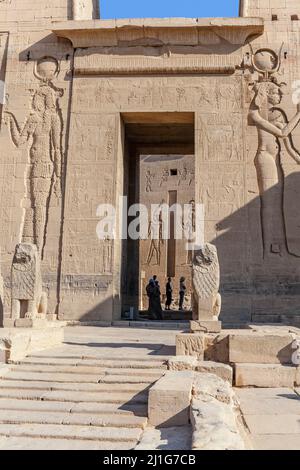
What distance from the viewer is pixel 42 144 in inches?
492

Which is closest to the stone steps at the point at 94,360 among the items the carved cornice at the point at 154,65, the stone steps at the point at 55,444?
the stone steps at the point at 55,444

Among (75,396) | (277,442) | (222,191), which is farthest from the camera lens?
(222,191)

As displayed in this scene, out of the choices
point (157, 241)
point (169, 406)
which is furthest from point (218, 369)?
point (157, 241)

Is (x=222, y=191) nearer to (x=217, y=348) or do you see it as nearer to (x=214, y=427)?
(x=217, y=348)

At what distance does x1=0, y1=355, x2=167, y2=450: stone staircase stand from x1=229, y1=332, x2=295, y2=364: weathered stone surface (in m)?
0.91

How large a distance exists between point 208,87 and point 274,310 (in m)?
5.49

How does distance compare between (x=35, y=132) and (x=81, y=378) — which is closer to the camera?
(x=81, y=378)

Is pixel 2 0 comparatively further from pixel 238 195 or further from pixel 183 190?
pixel 183 190

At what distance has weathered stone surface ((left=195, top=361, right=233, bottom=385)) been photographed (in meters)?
5.70

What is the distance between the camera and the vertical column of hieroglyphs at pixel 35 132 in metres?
12.1

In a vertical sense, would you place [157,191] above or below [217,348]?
above

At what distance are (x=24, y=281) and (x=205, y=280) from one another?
3092 millimetres

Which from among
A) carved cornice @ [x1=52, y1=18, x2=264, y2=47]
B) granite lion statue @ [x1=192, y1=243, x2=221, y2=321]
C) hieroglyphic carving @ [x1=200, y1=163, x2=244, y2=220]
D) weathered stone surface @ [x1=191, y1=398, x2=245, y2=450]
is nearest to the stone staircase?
weathered stone surface @ [x1=191, y1=398, x2=245, y2=450]
